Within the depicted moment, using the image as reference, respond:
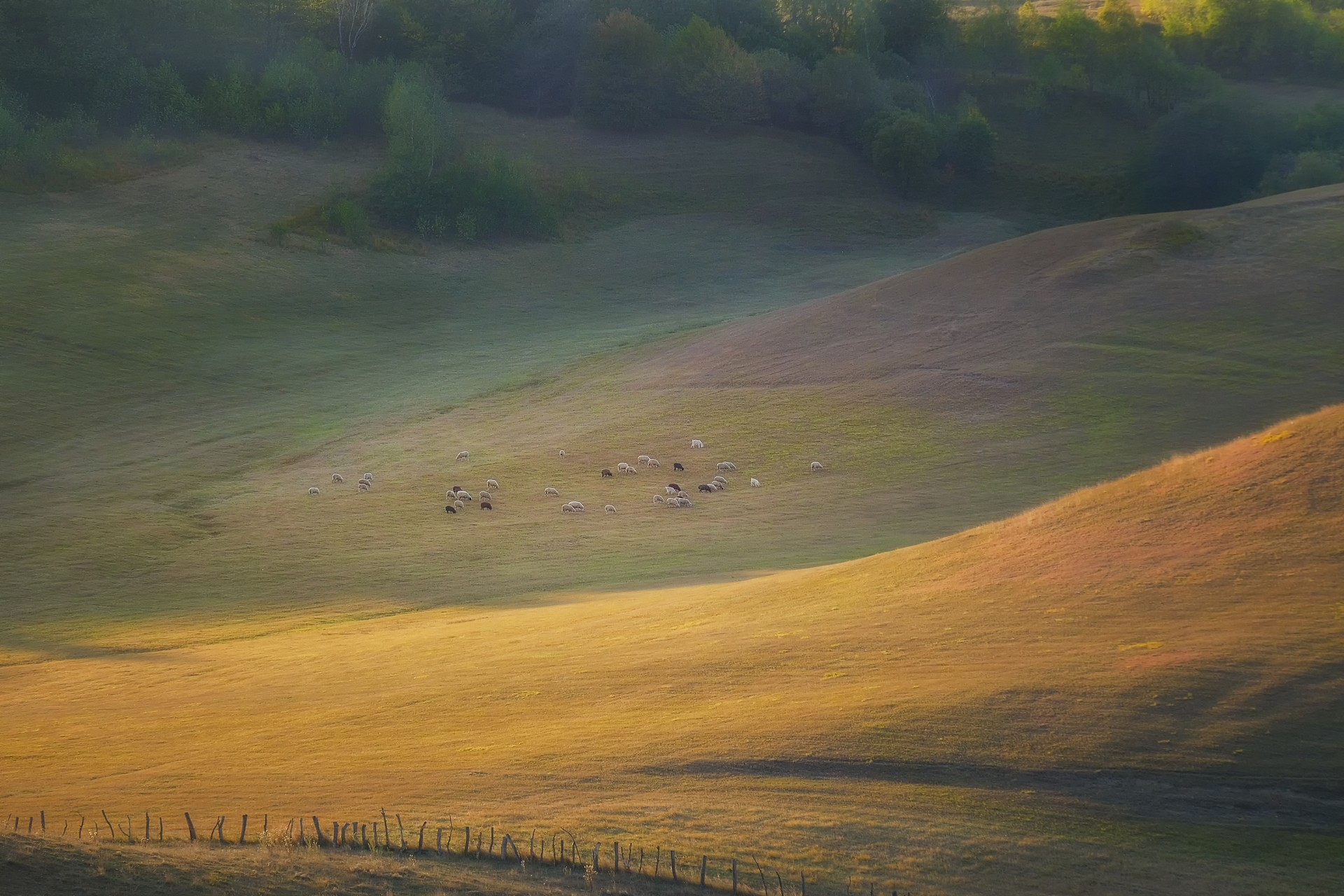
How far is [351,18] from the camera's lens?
96000mm

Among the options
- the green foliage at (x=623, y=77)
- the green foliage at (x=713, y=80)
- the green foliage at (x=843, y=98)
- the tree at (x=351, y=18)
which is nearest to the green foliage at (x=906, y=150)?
the green foliage at (x=843, y=98)

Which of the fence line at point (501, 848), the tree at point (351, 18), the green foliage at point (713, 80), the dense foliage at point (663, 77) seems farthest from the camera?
the tree at point (351, 18)

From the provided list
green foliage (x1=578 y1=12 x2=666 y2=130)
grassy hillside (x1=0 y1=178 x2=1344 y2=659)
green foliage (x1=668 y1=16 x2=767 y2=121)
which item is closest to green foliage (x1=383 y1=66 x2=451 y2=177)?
green foliage (x1=578 y1=12 x2=666 y2=130)

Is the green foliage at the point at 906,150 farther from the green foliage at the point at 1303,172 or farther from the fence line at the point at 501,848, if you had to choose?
the fence line at the point at 501,848

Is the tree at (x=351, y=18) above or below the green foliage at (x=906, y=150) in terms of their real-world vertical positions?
above

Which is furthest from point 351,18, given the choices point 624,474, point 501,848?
point 501,848

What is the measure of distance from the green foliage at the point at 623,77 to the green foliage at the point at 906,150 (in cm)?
1711

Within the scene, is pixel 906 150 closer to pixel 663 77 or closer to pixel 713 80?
pixel 713 80

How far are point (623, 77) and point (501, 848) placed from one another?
87644mm

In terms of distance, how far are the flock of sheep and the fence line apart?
21246mm

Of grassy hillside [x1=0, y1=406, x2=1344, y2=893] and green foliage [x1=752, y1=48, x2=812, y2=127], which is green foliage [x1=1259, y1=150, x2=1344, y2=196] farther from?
grassy hillside [x1=0, y1=406, x2=1344, y2=893]

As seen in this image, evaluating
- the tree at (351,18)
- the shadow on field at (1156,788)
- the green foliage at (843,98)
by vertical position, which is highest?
the tree at (351,18)

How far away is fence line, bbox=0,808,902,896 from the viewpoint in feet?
33.3

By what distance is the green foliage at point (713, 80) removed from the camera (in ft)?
309
